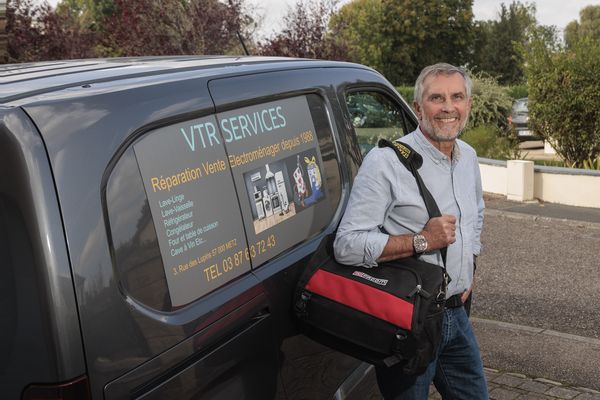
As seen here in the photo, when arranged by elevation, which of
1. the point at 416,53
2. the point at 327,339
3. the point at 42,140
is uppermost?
the point at 42,140

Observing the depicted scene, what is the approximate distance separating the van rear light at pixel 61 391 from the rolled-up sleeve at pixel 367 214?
3.83ft

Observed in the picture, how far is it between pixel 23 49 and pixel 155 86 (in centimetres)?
1915

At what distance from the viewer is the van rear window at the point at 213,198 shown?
1.98 m

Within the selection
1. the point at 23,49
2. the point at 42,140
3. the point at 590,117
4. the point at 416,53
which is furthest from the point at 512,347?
the point at 416,53

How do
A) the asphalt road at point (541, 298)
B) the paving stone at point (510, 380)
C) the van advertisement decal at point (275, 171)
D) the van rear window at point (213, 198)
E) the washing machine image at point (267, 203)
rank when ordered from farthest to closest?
the asphalt road at point (541, 298)
the paving stone at point (510, 380)
the washing machine image at point (267, 203)
the van advertisement decal at point (275, 171)
the van rear window at point (213, 198)

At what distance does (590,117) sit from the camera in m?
12.9

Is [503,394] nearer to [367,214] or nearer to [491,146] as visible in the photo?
[367,214]

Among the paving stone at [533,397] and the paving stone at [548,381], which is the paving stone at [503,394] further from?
the paving stone at [548,381]

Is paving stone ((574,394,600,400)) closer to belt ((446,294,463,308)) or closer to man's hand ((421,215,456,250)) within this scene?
belt ((446,294,463,308))

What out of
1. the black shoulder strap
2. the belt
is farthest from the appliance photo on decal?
the belt

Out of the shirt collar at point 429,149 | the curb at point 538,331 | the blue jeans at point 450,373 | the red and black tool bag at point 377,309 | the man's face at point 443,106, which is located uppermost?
the man's face at point 443,106

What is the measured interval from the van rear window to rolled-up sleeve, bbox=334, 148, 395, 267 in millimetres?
209

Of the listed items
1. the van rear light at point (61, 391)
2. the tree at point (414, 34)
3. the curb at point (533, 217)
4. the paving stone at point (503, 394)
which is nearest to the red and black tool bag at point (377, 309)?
the van rear light at point (61, 391)

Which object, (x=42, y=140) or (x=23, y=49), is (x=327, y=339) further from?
(x=23, y=49)
